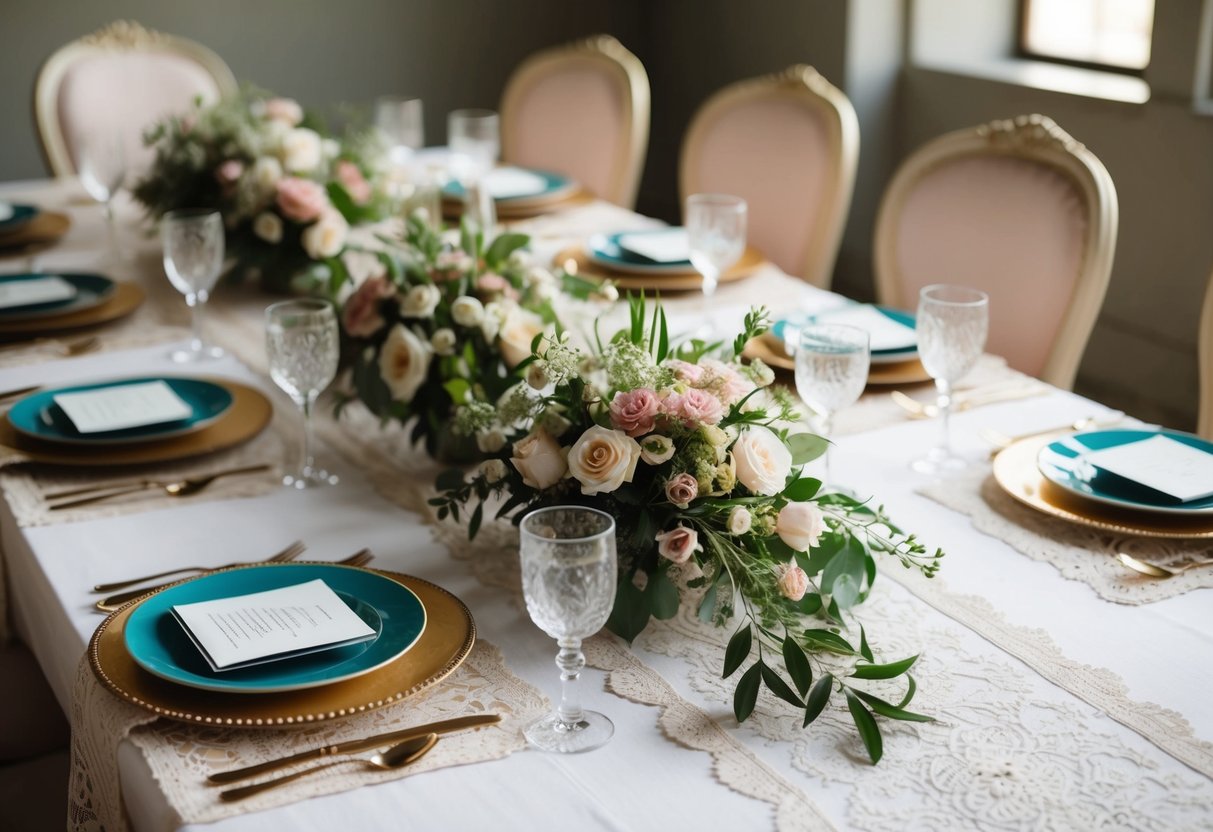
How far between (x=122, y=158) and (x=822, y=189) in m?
1.38

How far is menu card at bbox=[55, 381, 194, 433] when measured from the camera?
1596 mm

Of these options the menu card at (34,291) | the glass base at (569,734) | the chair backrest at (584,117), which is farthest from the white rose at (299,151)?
the glass base at (569,734)

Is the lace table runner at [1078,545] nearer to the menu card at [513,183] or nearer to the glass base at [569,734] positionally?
the glass base at [569,734]

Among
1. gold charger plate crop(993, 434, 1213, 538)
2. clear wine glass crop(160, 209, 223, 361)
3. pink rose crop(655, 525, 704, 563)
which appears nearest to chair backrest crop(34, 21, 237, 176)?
clear wine glass crop(160, 209, 223, 361)

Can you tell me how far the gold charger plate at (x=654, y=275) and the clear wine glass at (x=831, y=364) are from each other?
805mm

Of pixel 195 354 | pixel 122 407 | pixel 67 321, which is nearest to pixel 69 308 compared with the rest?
pixel 67 321

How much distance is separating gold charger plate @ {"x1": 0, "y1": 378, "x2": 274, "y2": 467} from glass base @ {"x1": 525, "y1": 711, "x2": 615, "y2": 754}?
2.38ft

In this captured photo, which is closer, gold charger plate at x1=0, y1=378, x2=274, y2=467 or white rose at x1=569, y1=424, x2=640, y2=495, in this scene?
white rose at x1=569, y1=424, x2=640, y2=495

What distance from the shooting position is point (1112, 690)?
108cm

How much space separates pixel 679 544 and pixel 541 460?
16cm

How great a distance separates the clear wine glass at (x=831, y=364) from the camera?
1346 millimetres

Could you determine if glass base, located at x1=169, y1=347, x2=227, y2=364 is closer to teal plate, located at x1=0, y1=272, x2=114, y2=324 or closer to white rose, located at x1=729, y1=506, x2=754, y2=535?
teal plate, located at x1=0, y1=272, x2=114, y2=324

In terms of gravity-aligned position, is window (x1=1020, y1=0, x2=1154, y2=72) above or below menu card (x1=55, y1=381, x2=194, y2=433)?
above

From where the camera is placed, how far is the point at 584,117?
11.2 feet
